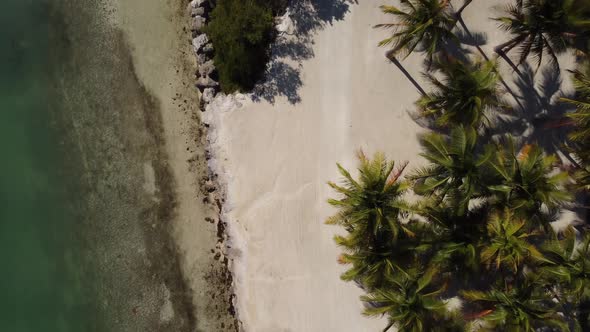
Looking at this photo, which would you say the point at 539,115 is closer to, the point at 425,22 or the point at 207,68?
the point at 425,22

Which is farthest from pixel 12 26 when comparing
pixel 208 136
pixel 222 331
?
Answer: pixel 222 331

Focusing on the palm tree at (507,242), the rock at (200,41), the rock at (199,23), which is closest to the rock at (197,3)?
the rock at (199,23)

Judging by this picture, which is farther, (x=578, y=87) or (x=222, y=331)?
(x=222, y=331)

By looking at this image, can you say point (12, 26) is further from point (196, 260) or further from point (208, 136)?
point (196, 260)

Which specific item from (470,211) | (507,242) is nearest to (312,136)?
(470,211)

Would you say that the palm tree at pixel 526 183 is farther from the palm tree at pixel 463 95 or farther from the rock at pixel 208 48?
the rock at pixel 208 48

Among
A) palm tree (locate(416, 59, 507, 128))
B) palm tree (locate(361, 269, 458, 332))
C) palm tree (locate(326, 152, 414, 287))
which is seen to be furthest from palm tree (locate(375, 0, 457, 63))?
palm tree (locate(361, 269, 458, 332))
